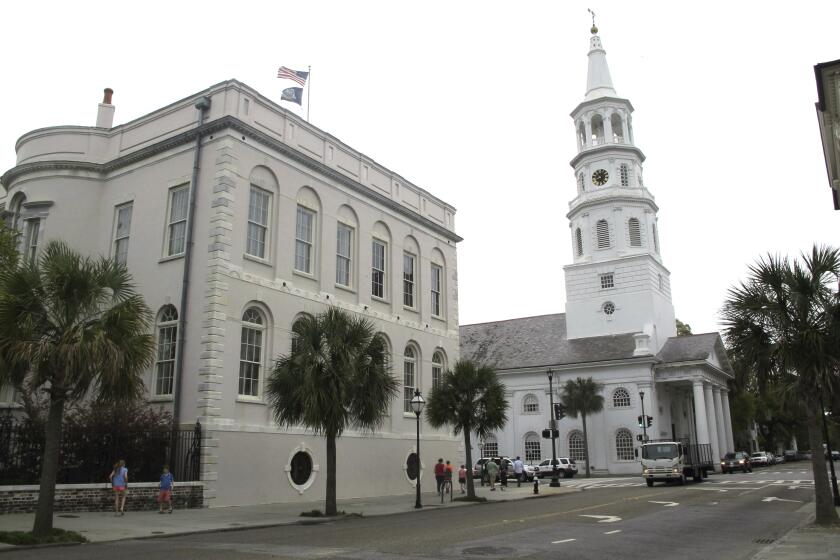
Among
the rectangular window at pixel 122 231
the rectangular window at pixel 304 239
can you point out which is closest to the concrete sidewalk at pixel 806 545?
the rectangular window at pixel 304 239

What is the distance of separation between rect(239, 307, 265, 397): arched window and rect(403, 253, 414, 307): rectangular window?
9.83m

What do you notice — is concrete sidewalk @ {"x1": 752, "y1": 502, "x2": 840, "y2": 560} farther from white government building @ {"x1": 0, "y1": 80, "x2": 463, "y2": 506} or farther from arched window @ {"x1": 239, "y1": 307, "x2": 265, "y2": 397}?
arched window @ {"x1": 239, "y1": 307, "x2": 265, "y2": 397}

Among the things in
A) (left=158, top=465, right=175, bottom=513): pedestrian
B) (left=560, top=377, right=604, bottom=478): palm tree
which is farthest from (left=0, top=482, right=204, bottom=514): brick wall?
(left=560, top=377, right=604, bottom=478): palm tree

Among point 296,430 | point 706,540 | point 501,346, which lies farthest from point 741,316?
point 501,346

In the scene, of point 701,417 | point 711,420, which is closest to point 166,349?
point 701,417

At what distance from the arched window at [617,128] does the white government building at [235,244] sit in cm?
3869

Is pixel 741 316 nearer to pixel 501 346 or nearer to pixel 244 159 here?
pixel 244 159

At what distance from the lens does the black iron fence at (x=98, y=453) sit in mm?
19023

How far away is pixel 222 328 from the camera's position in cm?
2300

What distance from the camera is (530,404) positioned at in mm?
62844

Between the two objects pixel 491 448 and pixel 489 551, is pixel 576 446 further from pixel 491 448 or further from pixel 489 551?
pixel 489 551

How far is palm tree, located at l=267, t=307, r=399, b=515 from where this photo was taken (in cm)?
2009

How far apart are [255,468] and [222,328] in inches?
190

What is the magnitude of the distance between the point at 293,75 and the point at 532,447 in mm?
42952
